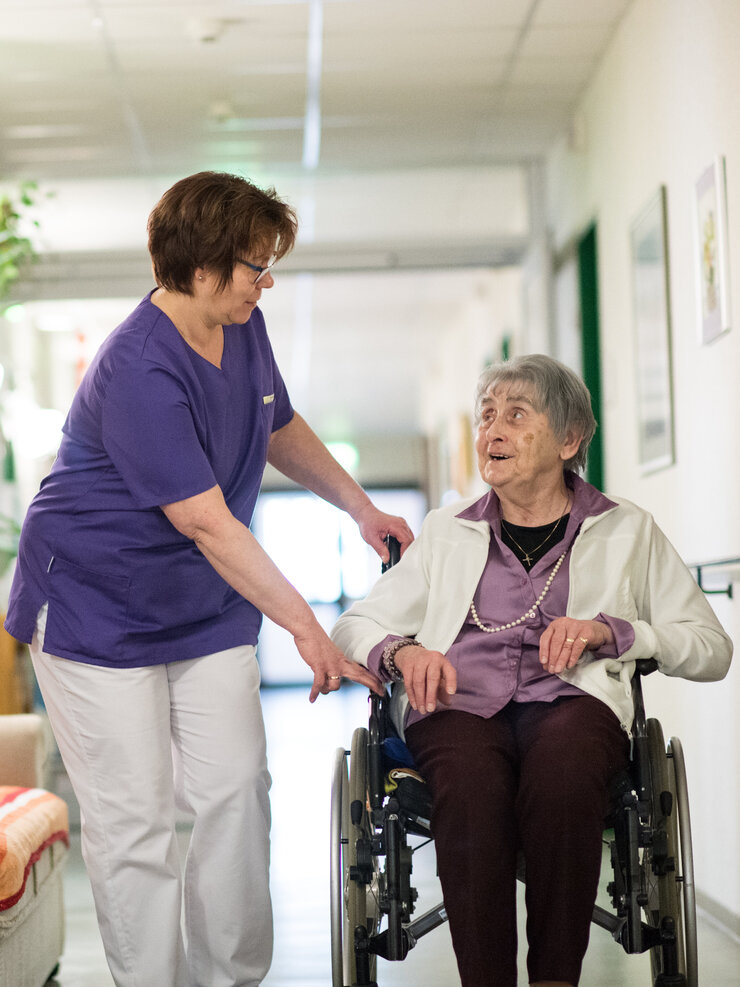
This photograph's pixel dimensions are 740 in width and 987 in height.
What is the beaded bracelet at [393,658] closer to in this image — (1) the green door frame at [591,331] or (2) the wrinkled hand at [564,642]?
(2) the wrinkled hand at [564,642]

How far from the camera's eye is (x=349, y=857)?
1.90 meters

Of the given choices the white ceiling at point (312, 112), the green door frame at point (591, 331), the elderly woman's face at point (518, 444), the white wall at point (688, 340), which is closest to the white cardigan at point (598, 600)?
the elderly woman's face at point (518, 444)

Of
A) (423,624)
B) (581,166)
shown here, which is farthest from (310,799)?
(423,624)

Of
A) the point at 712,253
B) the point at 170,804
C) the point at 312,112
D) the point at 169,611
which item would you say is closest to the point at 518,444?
the point at 169,611

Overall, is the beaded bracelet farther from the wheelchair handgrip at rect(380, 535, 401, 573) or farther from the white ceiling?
the white ceiling

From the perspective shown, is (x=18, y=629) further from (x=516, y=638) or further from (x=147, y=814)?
(x=516, y=638)

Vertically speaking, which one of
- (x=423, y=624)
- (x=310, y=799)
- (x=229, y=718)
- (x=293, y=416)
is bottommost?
(x=310, y=799)

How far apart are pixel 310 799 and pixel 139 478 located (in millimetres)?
3531

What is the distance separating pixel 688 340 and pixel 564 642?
1741mm

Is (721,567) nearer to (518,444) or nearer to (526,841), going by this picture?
(518,444)

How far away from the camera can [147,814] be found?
6.43ft

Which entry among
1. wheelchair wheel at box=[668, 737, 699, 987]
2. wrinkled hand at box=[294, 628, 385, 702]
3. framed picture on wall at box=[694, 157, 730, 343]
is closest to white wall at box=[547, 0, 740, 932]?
framed picture on wall at box=[694, 157, 730, 343]

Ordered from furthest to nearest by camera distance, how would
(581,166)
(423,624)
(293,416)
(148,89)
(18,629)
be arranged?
(581,166), (148,89), (293,416), (423,624), (18,629)

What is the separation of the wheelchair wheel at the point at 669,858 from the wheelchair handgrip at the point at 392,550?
22.4 inches
